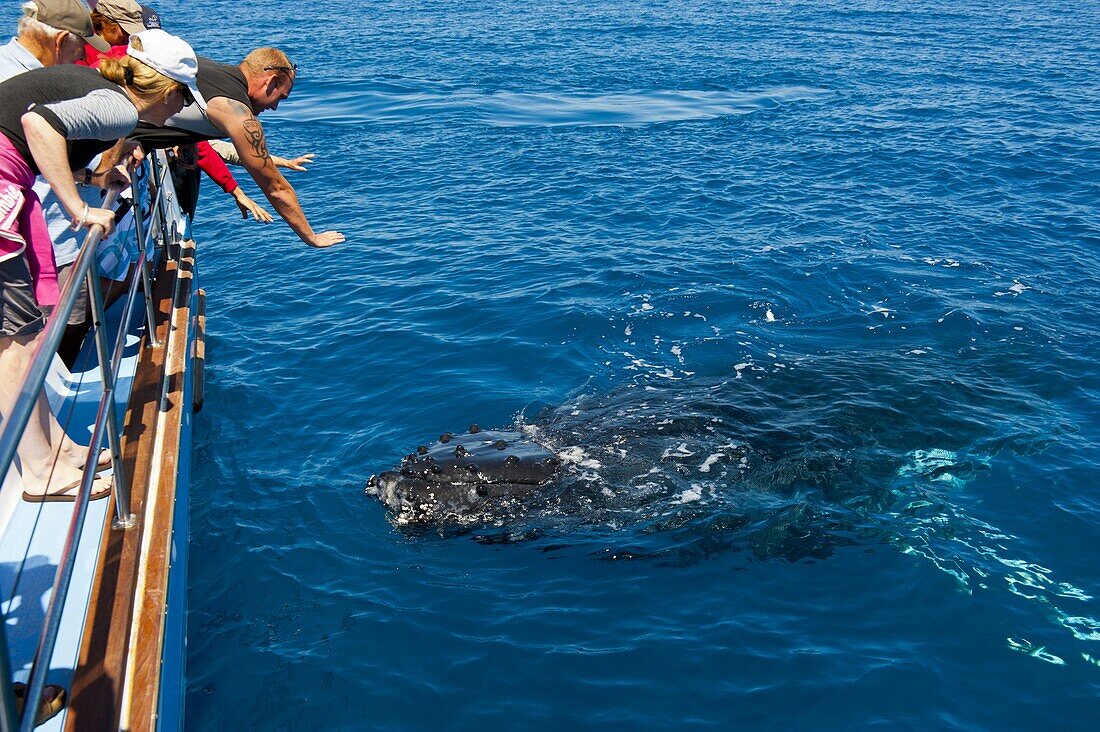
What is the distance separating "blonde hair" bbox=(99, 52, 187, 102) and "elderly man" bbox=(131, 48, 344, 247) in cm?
34

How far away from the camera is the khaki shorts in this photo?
6.24 metres

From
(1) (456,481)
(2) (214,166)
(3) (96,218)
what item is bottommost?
(1) (456,481)

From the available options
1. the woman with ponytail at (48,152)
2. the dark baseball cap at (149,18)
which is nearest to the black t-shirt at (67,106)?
the woman with ponytail at (48,152)

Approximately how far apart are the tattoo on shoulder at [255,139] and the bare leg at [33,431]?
193cm

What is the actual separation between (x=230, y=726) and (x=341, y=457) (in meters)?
4.15

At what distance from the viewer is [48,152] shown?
5.98m

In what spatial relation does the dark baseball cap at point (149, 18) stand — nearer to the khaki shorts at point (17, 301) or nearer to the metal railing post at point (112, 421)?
the khaki shorts at point (17, 301)

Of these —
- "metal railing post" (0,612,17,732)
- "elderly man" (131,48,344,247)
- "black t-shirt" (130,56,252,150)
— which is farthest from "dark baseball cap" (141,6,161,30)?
"metal railing post" (0,612,17,732)

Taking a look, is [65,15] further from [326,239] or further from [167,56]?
[326,239]

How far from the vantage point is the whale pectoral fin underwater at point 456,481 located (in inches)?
344

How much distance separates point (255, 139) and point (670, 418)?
17.3 feet

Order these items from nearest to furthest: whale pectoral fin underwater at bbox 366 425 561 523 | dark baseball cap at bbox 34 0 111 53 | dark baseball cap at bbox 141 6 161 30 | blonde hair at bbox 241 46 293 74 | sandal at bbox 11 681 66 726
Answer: sandal at bbox 11 681 66 726 < blonde hair at bbox 241 46 293 74 < dark baseball cap at bbox 34 0 111 53 < whale pectoral fin underwater at bbox 366 425 561 523 < dark baseball cap at bbox 141 6 161 30

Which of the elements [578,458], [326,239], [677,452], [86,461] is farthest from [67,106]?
[677,452]

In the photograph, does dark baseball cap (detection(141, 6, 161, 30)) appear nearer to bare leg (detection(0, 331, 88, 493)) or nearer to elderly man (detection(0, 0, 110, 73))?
elderly man (detection(0, 0, 110, 73))
